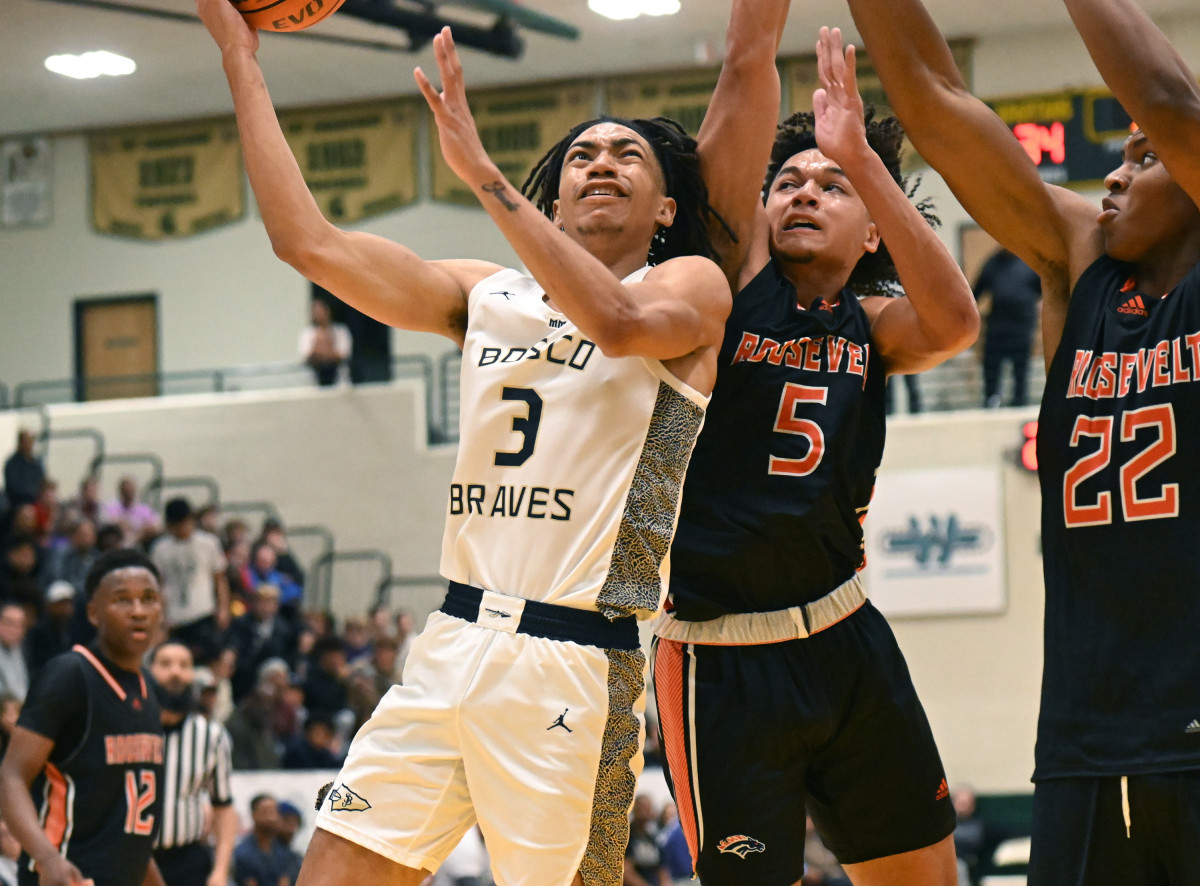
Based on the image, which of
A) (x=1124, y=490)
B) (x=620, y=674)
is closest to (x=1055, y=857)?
(x=1124, y=490)

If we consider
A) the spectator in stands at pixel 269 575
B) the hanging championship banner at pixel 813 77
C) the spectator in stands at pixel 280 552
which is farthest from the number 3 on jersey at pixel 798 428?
the hanging championship banner at pixel 813 77

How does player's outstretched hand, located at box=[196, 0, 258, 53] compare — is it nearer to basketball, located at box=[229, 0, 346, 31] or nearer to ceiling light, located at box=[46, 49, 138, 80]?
basketball, located at box=[229, 0, 346, 31]

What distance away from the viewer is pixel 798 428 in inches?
148

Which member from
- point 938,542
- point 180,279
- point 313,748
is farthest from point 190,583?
point 938,542

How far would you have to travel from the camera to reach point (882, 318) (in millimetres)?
3949

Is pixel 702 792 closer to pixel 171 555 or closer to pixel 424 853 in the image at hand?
pixel 424 853

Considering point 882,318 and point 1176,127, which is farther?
point 882,318

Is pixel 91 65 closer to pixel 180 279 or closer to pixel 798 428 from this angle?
pixel 180 279

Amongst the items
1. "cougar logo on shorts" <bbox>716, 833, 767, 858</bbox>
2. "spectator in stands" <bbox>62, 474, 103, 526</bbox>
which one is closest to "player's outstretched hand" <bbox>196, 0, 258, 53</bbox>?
"cougar logo on shorts" <bbox>716, 833, 767, 858</bbox>

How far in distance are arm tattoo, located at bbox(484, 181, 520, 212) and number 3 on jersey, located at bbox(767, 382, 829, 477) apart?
92cm

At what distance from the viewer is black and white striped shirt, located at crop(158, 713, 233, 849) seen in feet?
22.4

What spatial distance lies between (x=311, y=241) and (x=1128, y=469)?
5.76 ft

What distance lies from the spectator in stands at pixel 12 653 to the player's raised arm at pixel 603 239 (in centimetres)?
811

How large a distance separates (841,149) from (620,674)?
4.28ft
